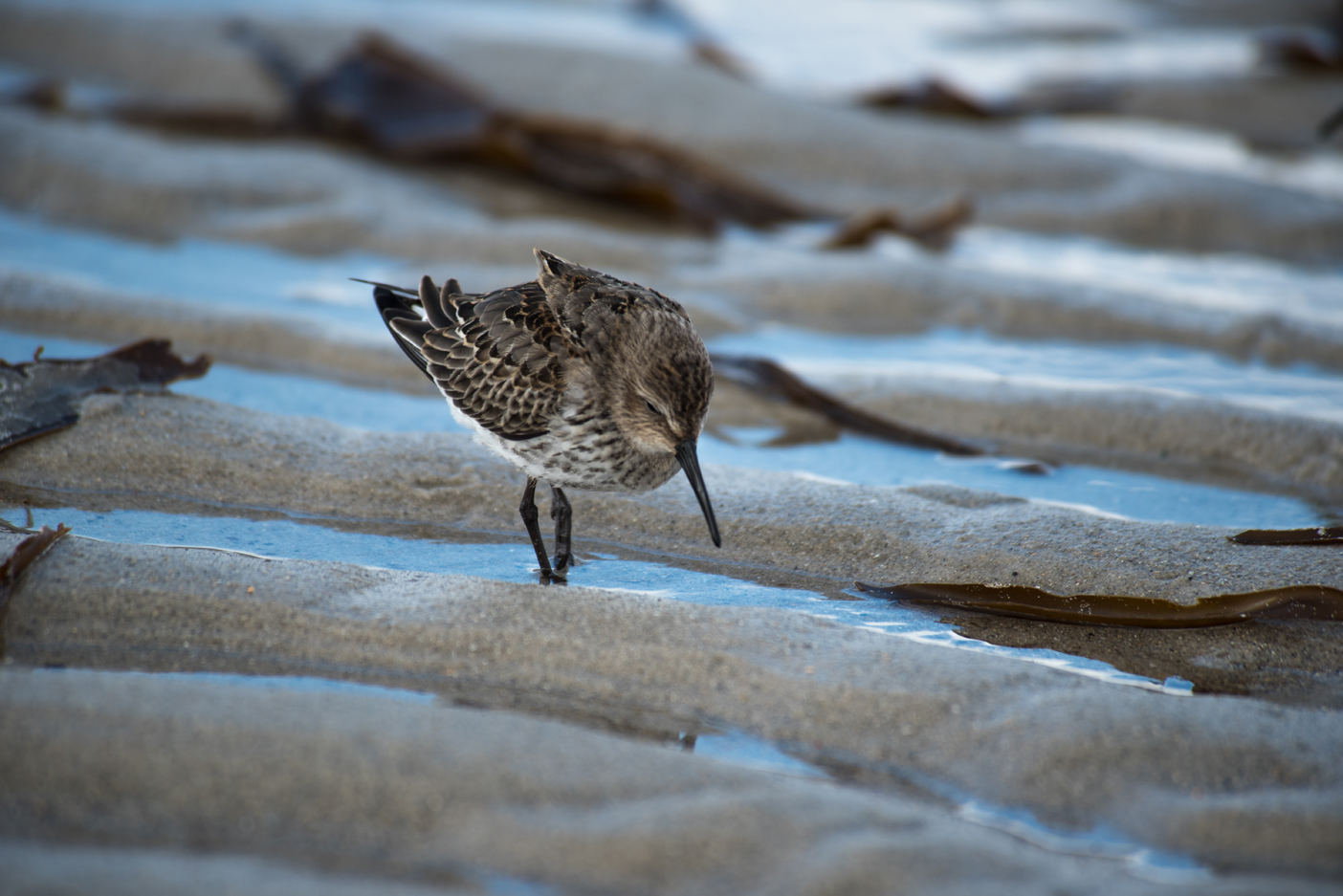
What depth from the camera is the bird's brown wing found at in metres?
3.84

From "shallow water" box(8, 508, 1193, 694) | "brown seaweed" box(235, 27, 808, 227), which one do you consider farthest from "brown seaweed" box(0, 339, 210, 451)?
"brown seaweed" box(235, 27, 808, 227)

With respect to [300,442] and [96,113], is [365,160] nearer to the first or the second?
[96,113]

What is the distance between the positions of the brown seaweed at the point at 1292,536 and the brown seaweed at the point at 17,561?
3.86 m

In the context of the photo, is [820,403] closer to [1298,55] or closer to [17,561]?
[17,561]

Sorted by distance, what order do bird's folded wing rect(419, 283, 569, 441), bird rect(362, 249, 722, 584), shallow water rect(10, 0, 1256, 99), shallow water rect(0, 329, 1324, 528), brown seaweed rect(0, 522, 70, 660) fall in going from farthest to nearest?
shallow water rect(10, 0, 1256, 99)
shallow water rect(0, 329, 1324, 528)
bird's folded wing rect(419, 283, 569, 441)
bird rect(362, 249, 722, 584)
brown seaweed rect(0, 522, 70, 660)

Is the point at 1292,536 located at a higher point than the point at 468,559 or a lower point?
higher

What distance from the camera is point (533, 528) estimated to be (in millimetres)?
3959

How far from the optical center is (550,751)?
9.05 ft

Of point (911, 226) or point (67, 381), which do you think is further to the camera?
point (911, 226)

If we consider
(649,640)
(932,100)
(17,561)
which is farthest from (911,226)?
(17,561)

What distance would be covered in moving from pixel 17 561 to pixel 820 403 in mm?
3275

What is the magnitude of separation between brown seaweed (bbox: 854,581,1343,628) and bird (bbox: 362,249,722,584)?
2.58ft

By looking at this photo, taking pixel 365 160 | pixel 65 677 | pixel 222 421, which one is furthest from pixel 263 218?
pixel 65 677

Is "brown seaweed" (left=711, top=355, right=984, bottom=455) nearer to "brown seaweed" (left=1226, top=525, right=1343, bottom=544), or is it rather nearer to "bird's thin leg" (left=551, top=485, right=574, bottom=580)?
"brown seaweed" (left=1226, top=525, right=1343, bottom=544)
